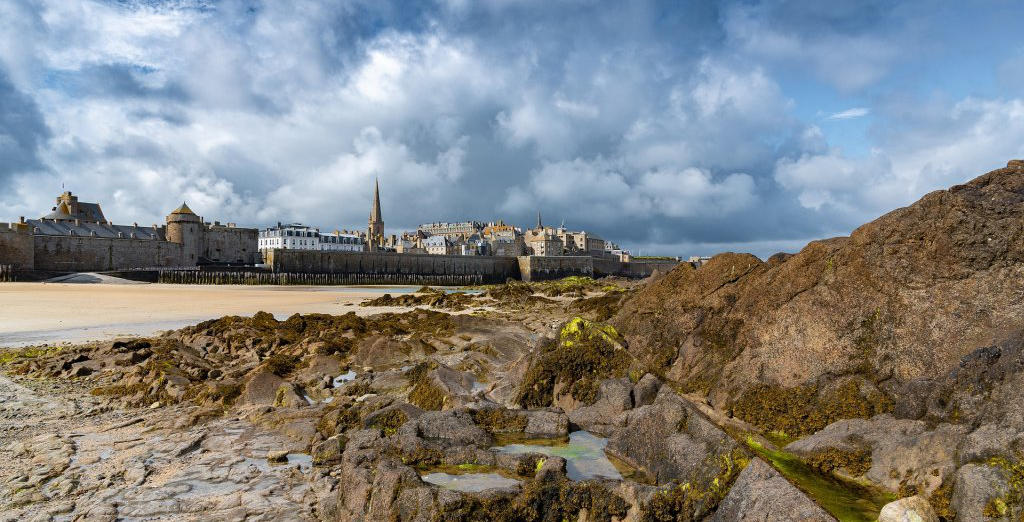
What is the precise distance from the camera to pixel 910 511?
11.4 ft

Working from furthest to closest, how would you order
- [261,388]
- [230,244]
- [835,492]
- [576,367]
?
[230,244]
[261,388]
[576,367]
[835,492]

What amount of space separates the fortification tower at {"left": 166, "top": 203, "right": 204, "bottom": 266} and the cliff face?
75.4m

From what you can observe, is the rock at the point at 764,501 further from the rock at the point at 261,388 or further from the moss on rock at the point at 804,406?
the rock at the point at 261,388

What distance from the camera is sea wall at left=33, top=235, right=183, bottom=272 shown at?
5825cm

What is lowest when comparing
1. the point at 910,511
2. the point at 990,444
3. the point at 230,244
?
the point at 910,511

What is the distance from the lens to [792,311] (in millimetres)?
6855

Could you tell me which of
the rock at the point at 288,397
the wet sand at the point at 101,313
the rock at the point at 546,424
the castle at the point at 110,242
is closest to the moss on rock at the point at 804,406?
the rock at the point at 546,424

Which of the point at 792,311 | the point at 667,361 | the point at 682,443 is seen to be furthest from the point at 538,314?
the point at 682,443

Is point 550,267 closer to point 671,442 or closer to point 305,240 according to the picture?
point 305,240

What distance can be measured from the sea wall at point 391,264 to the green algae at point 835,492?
58005mm

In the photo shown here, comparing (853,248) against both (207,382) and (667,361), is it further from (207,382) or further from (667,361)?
(207,382)

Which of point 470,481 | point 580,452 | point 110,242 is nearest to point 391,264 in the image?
point 110,242

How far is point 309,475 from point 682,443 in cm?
357

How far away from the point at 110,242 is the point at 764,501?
75.2 m
